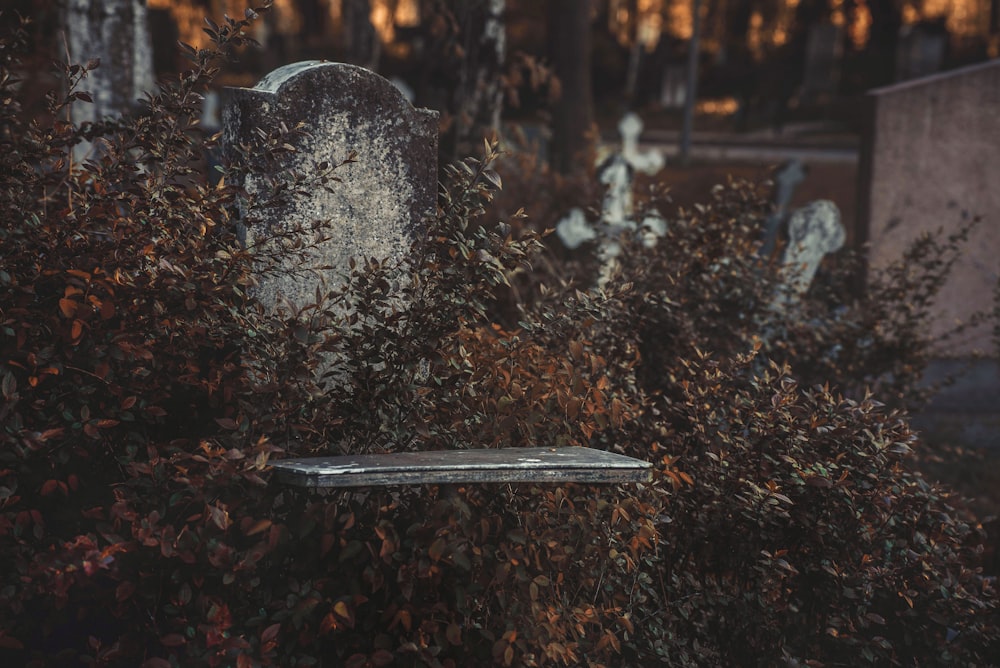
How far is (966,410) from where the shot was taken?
25.0ft

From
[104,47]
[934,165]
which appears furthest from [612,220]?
[104,47]

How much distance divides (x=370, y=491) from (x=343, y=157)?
124 cm

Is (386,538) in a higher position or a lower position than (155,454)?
lower

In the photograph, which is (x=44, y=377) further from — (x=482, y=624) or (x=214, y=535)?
(x=482, y=624)

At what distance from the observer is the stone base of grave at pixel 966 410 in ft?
22.6

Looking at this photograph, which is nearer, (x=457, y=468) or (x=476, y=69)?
(x=457, y=468)

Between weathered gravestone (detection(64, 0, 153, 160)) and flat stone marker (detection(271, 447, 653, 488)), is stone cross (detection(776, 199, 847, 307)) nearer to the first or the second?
flat stone marker (detection(271, 447, 653, 488))

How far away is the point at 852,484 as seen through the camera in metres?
3.30

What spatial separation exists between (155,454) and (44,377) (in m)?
0.40

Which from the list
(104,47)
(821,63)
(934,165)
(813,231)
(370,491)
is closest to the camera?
(370,491)

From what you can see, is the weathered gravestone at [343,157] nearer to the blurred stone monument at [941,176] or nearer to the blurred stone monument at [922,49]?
the blurred stone monument at [941,176]

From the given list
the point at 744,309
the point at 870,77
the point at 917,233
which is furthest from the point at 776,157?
the point at 744,309

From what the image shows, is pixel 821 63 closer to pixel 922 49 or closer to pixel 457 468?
pixel 922 49

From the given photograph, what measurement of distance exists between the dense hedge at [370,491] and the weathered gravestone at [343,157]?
0.58 ft
